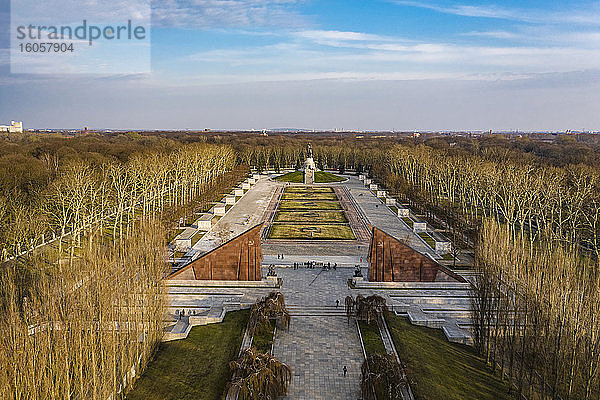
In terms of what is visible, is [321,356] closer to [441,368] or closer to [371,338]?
[371,338]

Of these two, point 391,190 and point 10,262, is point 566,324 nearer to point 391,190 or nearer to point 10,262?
point 10,262

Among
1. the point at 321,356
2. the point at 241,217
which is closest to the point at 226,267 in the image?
the point at 321,356

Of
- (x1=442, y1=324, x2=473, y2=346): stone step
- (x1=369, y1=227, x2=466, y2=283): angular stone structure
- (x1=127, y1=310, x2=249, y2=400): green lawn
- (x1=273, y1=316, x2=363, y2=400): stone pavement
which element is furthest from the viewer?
(x1=369, y1=227, x2=466, y2=283): angular stone structure

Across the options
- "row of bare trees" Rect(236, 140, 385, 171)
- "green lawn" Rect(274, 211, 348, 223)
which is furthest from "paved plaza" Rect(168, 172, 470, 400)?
"row of bare trees" Rect(236, 140, 385, 171)

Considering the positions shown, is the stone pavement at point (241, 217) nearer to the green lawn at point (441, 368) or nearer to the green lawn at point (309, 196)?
the green lawn at point (309, 196)

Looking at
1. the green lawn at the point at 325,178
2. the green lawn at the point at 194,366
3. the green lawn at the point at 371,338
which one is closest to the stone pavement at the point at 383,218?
the green lawn at the point at 325,178

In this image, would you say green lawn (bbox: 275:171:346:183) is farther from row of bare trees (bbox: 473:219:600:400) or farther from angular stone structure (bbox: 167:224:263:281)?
row of bare trees (bbox: 473:219:600:400)

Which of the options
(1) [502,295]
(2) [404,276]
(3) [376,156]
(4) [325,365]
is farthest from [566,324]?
(3) [376,156]

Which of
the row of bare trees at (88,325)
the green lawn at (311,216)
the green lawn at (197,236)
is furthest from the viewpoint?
the green lawn at (311,216)
